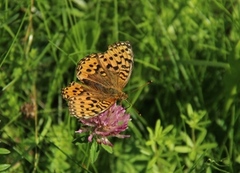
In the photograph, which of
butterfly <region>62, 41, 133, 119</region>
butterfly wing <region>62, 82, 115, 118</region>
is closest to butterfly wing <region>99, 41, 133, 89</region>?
butterfly <region>62, 41, 133, 119</region>

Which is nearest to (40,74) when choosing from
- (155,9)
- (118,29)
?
(118,29)

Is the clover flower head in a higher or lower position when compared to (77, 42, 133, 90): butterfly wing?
lower

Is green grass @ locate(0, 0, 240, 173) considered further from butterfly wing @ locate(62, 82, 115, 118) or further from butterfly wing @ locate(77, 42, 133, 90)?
butterfly wing @ locate(62, 82, 115, 118)

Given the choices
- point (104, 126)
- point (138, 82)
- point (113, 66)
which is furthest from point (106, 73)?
point (138, 82)

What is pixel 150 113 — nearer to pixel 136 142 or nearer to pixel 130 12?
pixel 136 142

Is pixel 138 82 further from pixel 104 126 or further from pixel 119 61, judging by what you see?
pixel 104 126

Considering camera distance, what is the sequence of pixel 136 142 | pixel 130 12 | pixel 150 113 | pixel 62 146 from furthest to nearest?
pixel 130 12 → pixel 150 113 → pixel 136 142 → pixel 62 146
